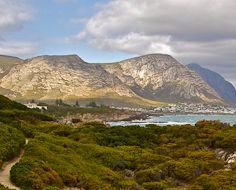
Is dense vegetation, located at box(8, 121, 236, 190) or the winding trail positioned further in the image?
dense vegetation, located at box(8, 121, 236, 190)

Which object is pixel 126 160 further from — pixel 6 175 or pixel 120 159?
pixel 6 175

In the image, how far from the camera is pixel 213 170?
1561 inches

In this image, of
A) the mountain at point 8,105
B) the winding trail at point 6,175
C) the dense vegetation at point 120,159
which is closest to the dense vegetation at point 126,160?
the dense vegetation at point 120,159

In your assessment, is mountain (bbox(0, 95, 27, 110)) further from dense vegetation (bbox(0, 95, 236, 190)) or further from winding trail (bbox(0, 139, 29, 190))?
winding trail (bbox(0, 139, 29, 190))

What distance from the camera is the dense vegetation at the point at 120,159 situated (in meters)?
31.4

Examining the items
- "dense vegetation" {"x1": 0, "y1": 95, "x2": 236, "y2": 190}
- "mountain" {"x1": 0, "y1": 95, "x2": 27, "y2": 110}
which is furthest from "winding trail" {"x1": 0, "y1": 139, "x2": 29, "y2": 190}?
"mountain" {"x1": 0, "y1": 95, "x2": 27, "y2": 110}

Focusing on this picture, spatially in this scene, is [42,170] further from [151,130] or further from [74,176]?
[151,130]

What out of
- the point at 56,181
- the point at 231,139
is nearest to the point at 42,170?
the point at 56,181

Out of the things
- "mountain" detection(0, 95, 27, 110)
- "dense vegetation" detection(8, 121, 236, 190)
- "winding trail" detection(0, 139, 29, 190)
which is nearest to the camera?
"winding trail" detection(0, 139, 29, 190)

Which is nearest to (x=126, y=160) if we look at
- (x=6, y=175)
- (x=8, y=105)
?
(x=6, y=175)

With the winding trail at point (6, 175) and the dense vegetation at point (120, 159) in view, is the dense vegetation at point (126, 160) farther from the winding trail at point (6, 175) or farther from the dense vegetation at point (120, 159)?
the winding trail at point (6, 175)

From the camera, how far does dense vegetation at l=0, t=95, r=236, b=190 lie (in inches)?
1235

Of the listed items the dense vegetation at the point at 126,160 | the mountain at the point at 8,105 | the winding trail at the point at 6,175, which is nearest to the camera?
the winding trail at the point at 6,175

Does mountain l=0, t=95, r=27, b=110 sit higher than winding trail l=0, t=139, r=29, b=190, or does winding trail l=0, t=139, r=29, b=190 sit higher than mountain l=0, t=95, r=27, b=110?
mountain l=0, t=95, r=27, b=110
